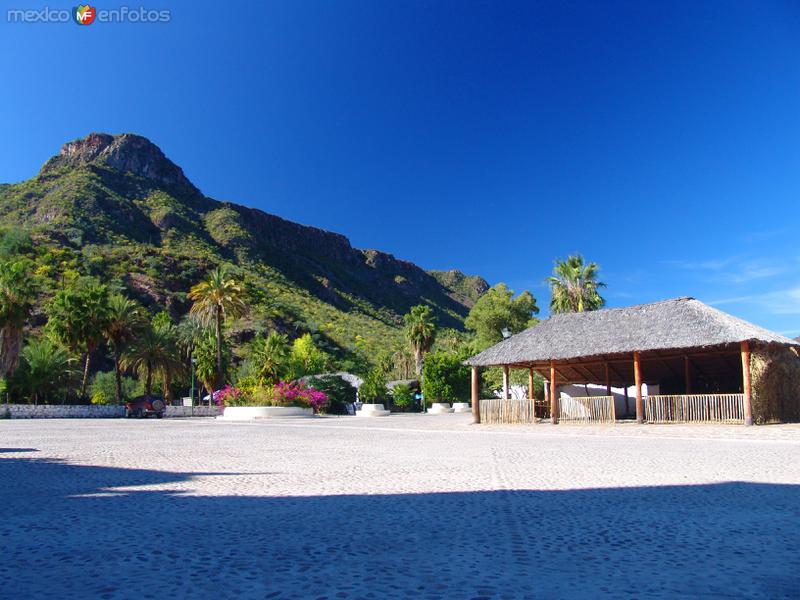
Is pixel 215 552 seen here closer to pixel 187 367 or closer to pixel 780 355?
pixel 780 355

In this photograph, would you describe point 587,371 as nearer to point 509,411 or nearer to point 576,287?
point 509,411

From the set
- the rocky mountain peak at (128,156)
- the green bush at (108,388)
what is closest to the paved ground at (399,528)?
the green bush at (108,388)

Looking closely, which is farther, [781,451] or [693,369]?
[693,369]

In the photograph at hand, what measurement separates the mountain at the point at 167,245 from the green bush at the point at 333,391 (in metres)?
30.2

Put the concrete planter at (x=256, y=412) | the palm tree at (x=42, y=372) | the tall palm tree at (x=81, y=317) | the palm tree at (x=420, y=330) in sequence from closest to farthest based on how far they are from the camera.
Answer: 1. the concrete planter at (x=256, y=412)
2. the tall palm tree at (x=81, y=317)
3. the palm tree at (x=42, y=372)
4. the palm tree at (x=420, y=330)

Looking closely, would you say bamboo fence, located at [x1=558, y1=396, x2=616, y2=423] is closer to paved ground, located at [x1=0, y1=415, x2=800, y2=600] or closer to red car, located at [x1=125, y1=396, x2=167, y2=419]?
paved ground, located at [x1=0, y1=415, x2=800, y2=600]

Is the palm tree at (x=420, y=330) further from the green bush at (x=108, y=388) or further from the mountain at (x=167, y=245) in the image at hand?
the green bush at (x=108, y=388)

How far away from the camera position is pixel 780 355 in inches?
899

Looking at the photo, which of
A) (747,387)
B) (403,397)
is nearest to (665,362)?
(747,387)

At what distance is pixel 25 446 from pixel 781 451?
17.0 metres

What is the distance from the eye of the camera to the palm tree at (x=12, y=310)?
124 ft

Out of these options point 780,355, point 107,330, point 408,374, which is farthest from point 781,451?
point 408,374

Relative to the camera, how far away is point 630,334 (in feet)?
81.8

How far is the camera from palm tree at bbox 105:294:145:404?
44750 mm
